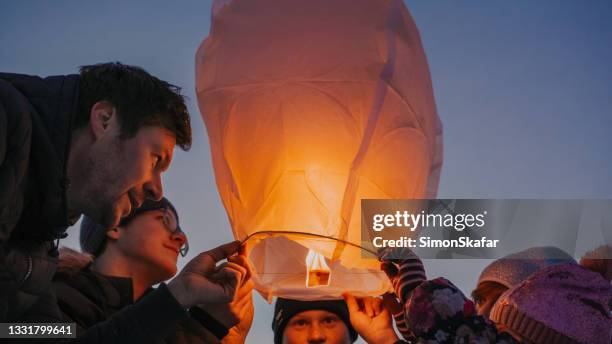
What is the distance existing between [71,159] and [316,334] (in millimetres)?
1249

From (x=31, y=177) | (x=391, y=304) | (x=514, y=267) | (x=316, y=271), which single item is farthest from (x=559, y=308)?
(x=31, y=177)

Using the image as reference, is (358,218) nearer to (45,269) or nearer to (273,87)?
(273,87)

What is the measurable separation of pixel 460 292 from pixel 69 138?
1.01 m

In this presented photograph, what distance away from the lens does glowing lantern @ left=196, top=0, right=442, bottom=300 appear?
5.83ft

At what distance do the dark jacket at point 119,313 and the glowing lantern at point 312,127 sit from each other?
29 cm

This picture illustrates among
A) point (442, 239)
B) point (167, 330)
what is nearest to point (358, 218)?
point (442, 239)

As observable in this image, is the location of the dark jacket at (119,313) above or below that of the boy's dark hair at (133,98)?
below

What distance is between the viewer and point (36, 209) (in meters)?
1.17

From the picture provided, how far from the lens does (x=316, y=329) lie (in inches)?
88.4

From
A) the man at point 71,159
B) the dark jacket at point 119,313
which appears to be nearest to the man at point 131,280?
the dark jacket at point 119,313

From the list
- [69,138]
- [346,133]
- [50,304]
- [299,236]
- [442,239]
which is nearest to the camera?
[69,138]

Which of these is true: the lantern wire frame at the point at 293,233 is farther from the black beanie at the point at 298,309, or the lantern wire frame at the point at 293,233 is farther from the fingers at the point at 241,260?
the black beanie at the point at 298,309

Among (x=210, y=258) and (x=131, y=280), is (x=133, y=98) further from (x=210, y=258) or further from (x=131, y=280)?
(x=131, y=280)

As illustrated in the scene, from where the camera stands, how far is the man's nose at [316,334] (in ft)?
7.36
